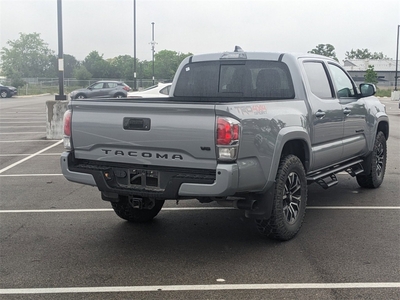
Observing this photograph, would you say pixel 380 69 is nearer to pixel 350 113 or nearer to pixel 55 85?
pixel 55 85

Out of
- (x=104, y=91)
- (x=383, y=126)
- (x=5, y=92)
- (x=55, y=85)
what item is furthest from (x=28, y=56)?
(x=383, y=126)

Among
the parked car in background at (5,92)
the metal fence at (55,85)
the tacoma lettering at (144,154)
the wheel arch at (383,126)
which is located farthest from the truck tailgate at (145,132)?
the metal fence at (55,85)

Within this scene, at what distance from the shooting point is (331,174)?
22.5 feet

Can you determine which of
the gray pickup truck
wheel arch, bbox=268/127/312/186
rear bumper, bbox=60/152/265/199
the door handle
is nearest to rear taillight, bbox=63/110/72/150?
the gray pickup truck

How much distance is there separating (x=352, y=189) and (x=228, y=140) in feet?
14.4

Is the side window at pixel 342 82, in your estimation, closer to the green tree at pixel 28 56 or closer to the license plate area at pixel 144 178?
the license plate area at pixel 144 178

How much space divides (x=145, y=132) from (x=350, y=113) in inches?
129

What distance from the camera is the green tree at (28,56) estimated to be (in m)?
112

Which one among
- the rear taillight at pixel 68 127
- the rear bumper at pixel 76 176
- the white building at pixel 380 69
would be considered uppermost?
the white building at pixel 380 69

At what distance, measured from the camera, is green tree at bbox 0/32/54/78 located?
111750 millimetres

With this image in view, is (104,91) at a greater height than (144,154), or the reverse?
(144,154)

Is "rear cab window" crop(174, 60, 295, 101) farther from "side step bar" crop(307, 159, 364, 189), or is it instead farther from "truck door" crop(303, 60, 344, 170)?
"side step bar" crop(307, 159, 364, 189)

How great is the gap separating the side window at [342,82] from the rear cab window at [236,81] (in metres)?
1.08

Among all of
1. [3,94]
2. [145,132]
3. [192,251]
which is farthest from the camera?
[3,94]
